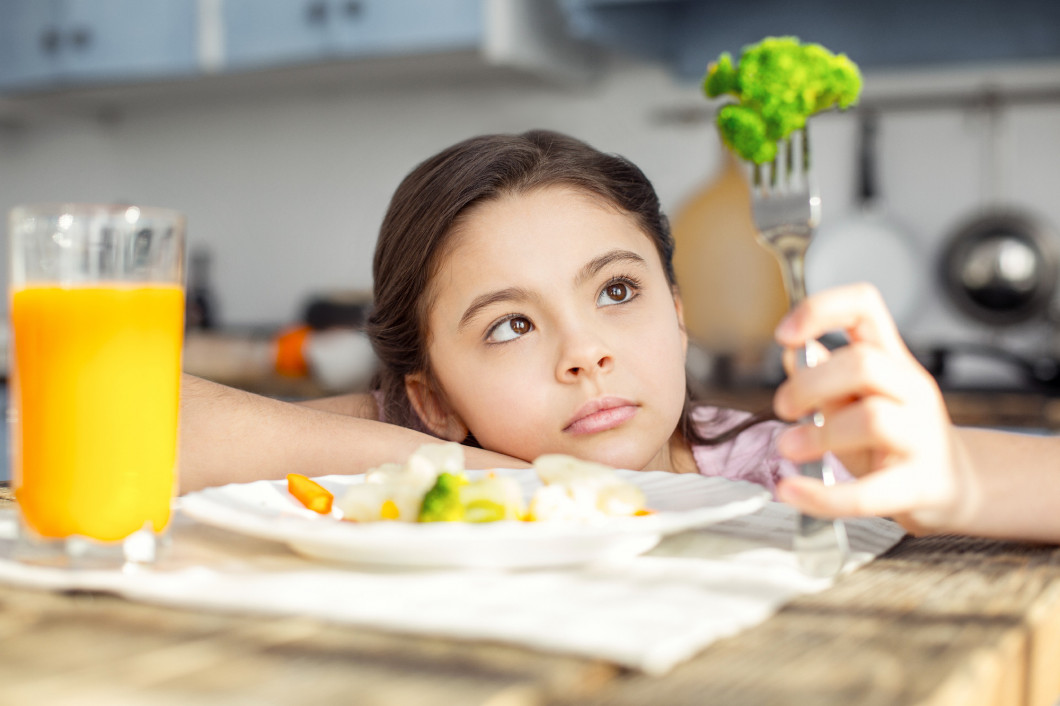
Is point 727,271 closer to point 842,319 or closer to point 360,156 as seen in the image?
point 360,156

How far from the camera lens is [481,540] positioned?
56 cm

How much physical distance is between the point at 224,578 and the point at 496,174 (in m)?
0.80

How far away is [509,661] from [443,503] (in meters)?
0.20

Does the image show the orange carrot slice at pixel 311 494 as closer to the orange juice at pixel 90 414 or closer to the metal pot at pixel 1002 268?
the orange juice at pixel 90 414

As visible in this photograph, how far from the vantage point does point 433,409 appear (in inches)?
54.1

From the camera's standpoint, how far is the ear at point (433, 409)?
134 centimetres

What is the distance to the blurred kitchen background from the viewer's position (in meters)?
2.54


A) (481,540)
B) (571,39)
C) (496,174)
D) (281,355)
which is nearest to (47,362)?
(481,540)

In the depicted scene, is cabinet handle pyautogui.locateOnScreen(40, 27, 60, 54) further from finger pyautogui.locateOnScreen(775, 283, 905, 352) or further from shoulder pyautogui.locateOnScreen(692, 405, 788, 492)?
finger pyautogui.locateOnScreen(775, 283, 905, 352)

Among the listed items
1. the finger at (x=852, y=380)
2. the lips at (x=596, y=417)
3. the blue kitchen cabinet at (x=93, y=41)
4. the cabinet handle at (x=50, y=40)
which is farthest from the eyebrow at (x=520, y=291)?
the cabinet handle at (x=50, y=40)

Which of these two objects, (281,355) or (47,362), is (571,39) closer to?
(281,355)

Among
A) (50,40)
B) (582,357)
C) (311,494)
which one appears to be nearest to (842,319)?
(311,494)

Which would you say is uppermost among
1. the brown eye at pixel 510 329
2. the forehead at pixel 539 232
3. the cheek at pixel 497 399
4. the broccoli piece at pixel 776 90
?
the broccoli piece at pixel 776 90

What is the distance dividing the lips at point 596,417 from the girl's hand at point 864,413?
479 millimetres
